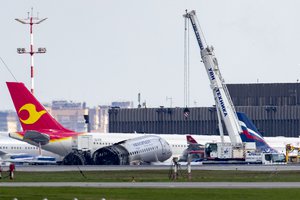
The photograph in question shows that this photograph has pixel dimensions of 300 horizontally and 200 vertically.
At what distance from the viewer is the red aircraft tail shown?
144750mm

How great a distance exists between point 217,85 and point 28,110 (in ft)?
73.7

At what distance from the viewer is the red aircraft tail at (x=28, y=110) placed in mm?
144750

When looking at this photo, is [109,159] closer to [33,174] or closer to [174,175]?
[33,174]

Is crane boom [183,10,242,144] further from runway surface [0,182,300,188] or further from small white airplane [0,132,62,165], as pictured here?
runway surface [0,182,300,188]

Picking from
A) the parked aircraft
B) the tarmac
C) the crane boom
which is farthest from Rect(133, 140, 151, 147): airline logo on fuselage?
the tarmac

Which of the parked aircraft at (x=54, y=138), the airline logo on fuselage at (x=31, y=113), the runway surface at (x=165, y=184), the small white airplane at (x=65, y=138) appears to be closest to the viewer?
the runway surface at (x=165, y=184)

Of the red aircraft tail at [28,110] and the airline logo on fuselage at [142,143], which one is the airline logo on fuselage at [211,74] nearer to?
the airline logo on fuselage at [142,143]

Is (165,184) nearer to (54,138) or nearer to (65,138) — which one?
(54,138)

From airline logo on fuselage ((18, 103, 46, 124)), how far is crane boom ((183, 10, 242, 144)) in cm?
2022

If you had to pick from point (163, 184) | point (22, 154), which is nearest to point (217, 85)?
point (22, 154)

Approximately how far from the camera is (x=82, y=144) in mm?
144500

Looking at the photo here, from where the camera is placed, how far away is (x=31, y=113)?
477ft

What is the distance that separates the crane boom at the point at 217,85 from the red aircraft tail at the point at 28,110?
19.2 meters

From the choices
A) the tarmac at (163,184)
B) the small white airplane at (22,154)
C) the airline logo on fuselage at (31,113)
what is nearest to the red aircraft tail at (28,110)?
the airline logo on fuselage at (31,113)
